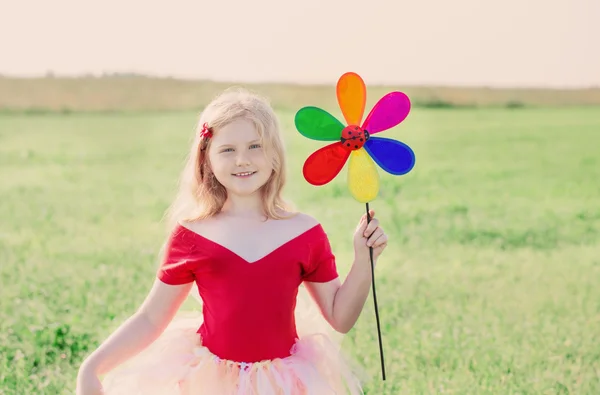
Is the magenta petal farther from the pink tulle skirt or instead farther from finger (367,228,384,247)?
the pink tulle skirt

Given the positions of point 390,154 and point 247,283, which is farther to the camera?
point 390,154

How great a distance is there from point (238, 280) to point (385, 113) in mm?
683

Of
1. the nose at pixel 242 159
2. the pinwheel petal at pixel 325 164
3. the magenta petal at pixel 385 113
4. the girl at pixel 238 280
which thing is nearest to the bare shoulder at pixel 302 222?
the girl at pixel 238 280

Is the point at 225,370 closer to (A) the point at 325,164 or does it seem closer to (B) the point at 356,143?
(A) the point at 325,164

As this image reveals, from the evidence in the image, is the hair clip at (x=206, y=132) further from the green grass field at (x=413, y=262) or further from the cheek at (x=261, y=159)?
the green grass field at (x=413, y=262)

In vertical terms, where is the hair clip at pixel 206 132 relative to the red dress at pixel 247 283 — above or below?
above

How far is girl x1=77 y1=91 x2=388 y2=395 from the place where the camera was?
2557mm

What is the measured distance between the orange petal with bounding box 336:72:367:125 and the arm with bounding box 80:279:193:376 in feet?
2.39

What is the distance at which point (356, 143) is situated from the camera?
8.68 ft

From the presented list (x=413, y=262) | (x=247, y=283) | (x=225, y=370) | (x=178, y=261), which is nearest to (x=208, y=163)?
(x=178, y=261)

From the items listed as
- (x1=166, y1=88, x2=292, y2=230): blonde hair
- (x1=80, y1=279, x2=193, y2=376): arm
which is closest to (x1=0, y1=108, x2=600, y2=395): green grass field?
(x1=166, y1=88, x2=292, y2=230): blonde hair

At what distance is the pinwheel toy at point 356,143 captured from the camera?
2635 millimetres

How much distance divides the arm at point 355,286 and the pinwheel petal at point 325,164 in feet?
0.57

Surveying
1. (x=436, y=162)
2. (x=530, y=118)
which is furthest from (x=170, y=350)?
(x=530, y=118)
